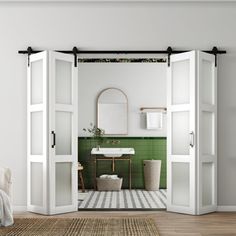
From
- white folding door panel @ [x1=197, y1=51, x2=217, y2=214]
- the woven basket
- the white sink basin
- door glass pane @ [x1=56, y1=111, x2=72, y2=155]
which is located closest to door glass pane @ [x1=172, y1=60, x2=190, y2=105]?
white folding door panel @ [x1=197, y1=51, x2=217, y2=214]

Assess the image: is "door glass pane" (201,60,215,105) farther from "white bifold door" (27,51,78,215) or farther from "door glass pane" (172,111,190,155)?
"white bifold door" (27,51,78,215)

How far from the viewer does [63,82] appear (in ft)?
19.6

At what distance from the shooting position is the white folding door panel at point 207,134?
5.83 m

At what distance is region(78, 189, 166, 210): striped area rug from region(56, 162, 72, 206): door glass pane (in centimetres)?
36

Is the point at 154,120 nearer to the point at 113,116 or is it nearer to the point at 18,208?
the point at 113,116

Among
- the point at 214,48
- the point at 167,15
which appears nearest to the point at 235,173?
the point at 214,48

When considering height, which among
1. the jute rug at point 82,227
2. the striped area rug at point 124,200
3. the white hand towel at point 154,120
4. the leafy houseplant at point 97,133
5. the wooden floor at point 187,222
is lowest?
the striped area rug at point 124,200

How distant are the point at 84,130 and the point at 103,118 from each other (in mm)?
446

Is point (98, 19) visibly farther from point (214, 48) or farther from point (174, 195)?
point (174, 195)

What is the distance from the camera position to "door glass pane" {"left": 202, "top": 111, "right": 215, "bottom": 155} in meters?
5.94

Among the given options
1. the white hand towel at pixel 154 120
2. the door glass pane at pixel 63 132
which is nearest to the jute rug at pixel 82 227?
the door glass pane at pixel 63 132

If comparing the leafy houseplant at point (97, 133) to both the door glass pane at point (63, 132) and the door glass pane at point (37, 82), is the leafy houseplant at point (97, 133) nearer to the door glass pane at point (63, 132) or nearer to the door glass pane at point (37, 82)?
the door glass pane at point (63, 132)

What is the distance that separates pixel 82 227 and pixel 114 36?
263 centimetres

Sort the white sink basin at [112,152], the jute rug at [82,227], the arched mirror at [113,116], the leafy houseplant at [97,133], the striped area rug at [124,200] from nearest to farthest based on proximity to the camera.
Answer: the jute rug at [82,227], the striped area rug at [124,200], the white sink basin at [112,152], the leafy houseplant at [97,133], the arched mirror at [113,116]
